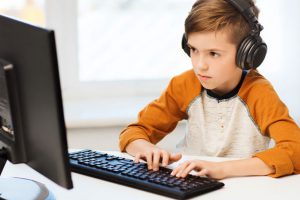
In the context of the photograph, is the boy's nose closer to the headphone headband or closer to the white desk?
the headphone headband

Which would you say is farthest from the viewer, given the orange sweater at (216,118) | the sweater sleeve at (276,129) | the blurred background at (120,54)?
the blurred background at (120,54)

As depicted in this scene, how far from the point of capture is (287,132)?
162cm

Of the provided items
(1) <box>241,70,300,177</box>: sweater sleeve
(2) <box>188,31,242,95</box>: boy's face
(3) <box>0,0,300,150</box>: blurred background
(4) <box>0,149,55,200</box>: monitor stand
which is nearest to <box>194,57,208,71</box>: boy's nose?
(2) <box>188,31,242,95</box>: boy's face

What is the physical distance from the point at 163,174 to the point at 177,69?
4.29ft

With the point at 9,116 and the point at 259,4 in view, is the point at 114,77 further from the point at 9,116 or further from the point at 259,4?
the point at 9,116

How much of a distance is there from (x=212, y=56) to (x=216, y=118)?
249 millimetres

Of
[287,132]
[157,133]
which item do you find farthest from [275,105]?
[157,133]

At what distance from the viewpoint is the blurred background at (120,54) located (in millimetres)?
2535

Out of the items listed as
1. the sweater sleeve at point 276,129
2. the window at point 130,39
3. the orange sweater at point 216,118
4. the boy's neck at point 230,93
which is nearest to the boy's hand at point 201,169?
the sweater sleeve at point 276,129

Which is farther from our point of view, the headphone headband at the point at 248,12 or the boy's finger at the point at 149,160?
the headphone headband at the point at 248,12

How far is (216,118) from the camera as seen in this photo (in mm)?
1851

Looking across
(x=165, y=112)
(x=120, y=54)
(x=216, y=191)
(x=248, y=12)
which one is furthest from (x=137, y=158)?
(x=120, y=54)

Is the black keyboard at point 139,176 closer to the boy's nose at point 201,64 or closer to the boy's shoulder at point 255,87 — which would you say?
the boy's nose at point 201,64

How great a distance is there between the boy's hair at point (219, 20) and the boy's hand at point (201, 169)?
39 cm
